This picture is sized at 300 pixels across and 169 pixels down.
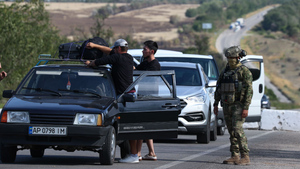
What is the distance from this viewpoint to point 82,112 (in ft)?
32.4

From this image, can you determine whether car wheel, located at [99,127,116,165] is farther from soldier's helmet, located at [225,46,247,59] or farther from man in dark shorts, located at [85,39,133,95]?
soldier's helmet, located at [225,46,247,59]

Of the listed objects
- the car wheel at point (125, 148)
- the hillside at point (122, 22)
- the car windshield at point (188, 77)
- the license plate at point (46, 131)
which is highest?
the license plate at point (46, 131)

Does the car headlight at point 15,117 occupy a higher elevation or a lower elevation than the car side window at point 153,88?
lower

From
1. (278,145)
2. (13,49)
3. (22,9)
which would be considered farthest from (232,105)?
(22,9)

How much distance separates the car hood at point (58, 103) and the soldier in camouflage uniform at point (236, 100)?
1947mm

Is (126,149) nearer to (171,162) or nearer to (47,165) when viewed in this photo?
(171,162)

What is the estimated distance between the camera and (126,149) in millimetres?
11398

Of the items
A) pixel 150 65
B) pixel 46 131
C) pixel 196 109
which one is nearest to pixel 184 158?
pixel 150 65

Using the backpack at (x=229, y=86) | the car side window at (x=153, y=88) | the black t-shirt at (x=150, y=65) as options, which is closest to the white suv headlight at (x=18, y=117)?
the car side window at (x=153, y=88)

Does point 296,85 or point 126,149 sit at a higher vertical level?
point 126,149

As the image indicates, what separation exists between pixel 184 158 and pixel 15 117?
337cm

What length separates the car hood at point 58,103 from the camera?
9.89 metres

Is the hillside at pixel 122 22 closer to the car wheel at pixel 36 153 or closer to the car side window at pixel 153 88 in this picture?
the car wheel at pixel 36 153

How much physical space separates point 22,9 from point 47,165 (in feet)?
135
